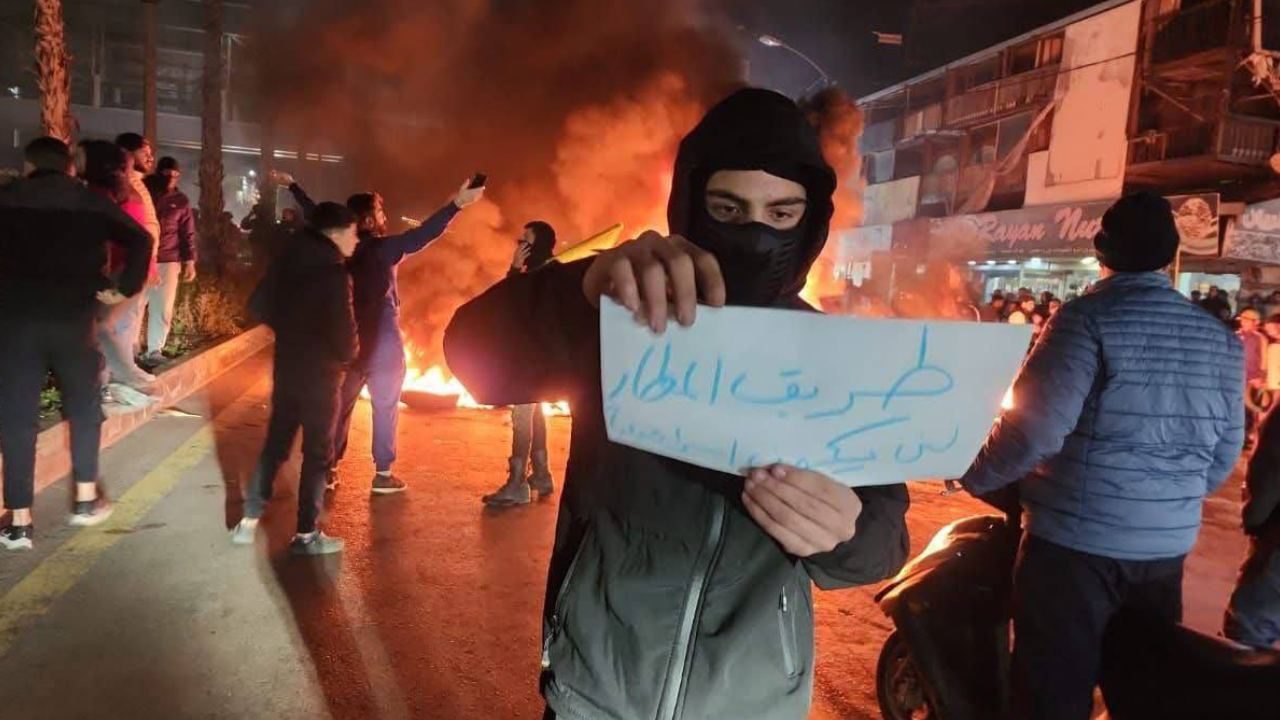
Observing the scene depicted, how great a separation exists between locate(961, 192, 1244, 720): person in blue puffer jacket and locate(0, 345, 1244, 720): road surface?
1.41 m

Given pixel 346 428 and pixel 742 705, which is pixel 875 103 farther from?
pixel 742 705

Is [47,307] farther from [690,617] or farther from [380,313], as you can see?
[690,617]

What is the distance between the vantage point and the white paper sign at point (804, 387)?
4.14 ft

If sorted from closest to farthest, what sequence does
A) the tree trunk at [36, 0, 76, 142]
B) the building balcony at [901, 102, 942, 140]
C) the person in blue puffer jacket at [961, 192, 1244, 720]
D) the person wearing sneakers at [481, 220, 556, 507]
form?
the person in blue puffer jacket at [961, 192, 1244, 720]
the person wearing sneakers at [481, 220, 556, 507]
the tree trunk at [36, 0, 76, 142]
the building balcony at [901, 102, 942, 140]

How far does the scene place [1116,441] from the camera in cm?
222

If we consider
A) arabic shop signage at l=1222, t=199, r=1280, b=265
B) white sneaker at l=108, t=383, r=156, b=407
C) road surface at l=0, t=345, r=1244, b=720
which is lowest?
road surface at l=0, t=345, r=1244, b=720

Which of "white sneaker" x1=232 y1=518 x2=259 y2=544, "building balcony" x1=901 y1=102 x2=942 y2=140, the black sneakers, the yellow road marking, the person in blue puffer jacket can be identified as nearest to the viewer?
the person in blue puffer jacket

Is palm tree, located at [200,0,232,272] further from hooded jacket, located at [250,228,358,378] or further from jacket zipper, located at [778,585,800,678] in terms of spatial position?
jacket zipper, located at [778,585,800,678]

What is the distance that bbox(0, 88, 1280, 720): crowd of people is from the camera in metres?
1.38

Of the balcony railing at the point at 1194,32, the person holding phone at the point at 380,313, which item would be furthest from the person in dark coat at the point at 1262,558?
the balcony railing at the point at 1194,32

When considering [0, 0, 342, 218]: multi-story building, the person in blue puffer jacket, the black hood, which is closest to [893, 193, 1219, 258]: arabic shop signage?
the black hood

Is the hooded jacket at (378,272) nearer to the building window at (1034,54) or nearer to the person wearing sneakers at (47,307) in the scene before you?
the person wearing sneakers at (47,307)

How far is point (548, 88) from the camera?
45.3 feet

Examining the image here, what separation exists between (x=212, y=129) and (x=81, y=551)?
13116mm
